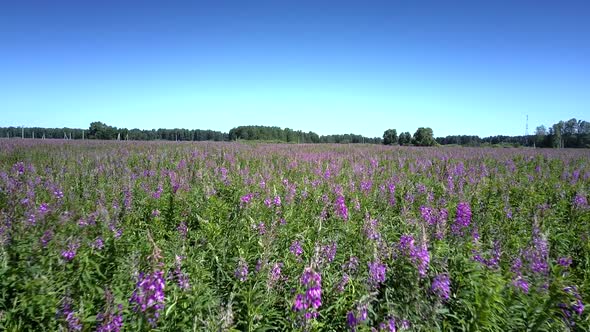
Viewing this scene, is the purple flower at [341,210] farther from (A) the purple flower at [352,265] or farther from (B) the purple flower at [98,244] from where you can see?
(B) the purple flower at [98,244]

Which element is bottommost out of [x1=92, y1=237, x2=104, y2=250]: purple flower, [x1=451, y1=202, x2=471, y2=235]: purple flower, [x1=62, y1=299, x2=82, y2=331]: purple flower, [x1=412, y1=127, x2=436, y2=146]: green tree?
[x1=62, y1=299, x2=82, y2=331]: purple flower

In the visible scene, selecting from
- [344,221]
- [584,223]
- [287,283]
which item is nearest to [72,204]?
[287,283]

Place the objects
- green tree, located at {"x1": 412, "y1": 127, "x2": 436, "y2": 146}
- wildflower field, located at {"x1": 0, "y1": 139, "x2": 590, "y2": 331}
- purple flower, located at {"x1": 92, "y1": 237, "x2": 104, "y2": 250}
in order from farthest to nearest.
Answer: green tree, located at {"x1": 412, "y1": 127, "x2": 436, "y2": 146} → purple flower, located at {"x1": 92, "y1": 237, "x2": 104, "y2": 250} → wildflower field, located at {"x1": 0, "y1": 139, "x2": 590, "y2": 331}

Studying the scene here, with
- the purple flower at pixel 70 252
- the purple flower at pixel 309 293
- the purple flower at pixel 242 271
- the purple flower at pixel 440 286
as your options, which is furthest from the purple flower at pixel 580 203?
the purple flower at pixel 70 252

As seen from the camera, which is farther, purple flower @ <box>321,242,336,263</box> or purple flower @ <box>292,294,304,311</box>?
purple flower @ <box>321,242,336,263</box>

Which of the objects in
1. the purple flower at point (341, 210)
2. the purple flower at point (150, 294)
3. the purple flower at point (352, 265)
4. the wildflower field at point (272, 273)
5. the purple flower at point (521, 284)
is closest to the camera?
the purple flower at point (150, 294)

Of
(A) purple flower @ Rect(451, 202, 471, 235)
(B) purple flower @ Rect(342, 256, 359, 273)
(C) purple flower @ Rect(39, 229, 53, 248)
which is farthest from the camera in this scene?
(A) purple flower @ Rect(451, 202, 471, 235)

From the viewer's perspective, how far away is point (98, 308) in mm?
3221

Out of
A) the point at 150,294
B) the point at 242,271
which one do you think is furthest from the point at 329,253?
the point at 150,294

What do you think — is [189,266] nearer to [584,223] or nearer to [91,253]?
[91,253]

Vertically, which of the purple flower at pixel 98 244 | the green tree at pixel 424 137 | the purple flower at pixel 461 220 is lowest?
the purple flower at pixel 98 244

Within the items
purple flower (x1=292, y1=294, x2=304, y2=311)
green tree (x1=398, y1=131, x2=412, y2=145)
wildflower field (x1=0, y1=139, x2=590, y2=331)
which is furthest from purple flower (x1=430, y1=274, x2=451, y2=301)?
green tree (x1=398, y1=131, x2=412, y2=145)

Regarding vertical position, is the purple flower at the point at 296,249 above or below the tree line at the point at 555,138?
below

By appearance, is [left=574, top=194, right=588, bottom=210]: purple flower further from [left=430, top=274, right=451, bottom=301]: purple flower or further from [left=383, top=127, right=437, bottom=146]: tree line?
[left=383, top=127, right=437, bottom=146]: tree line
